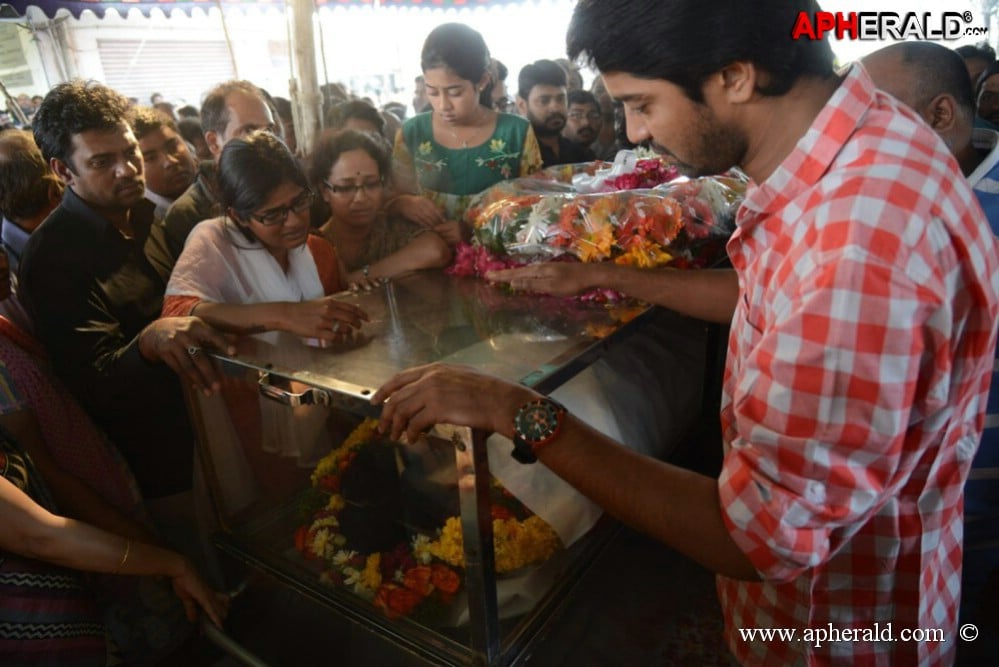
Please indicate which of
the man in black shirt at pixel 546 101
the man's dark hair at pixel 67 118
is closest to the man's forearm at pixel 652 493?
the man's dark hair at pixel 67 118

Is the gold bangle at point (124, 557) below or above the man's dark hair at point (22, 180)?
below

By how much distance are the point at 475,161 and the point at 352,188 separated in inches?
25.5

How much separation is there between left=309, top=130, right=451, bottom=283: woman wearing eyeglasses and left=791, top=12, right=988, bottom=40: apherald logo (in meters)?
1.35

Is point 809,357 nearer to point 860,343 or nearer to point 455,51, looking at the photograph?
point 860,343

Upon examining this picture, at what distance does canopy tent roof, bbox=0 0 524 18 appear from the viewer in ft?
15.7

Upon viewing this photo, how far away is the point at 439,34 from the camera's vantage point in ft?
8.46

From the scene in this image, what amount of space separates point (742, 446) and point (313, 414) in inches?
47.5

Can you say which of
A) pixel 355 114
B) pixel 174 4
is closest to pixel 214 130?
pixel 355 114

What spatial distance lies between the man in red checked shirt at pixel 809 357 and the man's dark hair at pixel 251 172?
990mm

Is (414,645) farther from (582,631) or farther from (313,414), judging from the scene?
(582,631)

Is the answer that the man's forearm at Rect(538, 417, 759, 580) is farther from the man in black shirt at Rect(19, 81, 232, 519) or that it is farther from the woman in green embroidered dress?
the woman in green embroidered dress

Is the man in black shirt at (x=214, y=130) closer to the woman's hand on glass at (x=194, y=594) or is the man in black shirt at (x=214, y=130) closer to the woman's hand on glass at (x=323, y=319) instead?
the woman's hand on glass at (x=323, y=319)

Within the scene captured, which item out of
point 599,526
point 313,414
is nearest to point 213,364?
point 313,414

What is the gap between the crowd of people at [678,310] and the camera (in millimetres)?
703
